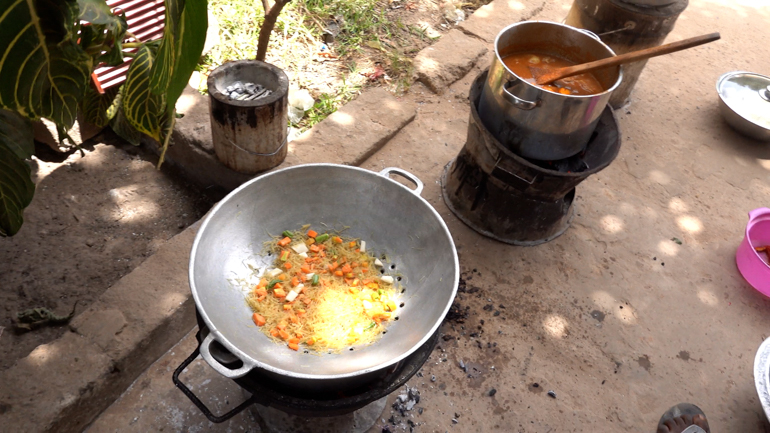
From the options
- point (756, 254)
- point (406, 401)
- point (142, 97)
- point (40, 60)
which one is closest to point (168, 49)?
point (40, 60)

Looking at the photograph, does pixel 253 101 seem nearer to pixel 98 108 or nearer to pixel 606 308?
pixel 98 108

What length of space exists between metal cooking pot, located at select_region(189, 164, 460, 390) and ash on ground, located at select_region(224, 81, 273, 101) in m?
0.86

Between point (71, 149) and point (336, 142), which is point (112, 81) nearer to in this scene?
point (71, 149)

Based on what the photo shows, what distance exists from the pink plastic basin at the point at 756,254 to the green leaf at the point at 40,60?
3268 millimetres

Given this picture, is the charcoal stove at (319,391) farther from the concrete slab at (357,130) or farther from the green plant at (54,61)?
the concrete slab at (357,130)

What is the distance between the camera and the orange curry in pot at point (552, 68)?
2.64m

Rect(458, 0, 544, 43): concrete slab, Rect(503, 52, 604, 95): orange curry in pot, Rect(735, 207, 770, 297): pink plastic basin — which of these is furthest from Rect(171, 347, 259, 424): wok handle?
Rect(458, 0, 544, 43): concrete slab

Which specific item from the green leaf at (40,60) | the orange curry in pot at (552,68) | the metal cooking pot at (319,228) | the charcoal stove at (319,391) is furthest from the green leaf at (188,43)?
the orange curry in pot at (552,68)

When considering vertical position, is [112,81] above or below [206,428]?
above

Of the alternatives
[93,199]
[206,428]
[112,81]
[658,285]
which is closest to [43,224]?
[93,199]

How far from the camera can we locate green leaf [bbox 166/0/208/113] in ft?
3.89

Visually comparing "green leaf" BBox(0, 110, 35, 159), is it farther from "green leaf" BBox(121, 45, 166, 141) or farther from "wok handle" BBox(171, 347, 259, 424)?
"wok handle" BBox(171, 347, 259, 424)

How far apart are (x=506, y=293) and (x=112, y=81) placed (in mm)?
2510

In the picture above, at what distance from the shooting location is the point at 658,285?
3.00 metres
